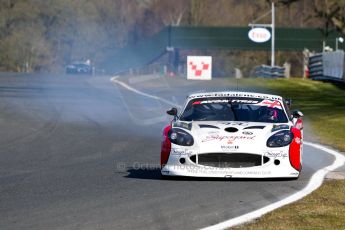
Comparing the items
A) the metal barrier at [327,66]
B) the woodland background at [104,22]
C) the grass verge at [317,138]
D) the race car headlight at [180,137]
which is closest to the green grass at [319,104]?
the grass verge at [317,138]

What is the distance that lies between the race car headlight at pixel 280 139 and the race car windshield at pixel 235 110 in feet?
2.11

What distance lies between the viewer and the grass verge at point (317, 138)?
26.1 ft

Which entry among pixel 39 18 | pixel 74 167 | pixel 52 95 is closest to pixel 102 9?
pixel 39 18

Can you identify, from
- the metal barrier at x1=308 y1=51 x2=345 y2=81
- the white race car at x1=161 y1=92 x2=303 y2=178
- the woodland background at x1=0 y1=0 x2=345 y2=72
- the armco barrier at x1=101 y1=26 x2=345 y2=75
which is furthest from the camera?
the woodland background at x1=0 y1=0 x2=345 y2=72

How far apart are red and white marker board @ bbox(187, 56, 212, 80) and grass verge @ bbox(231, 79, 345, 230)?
7.19 feet

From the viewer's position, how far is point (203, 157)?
10.7 m

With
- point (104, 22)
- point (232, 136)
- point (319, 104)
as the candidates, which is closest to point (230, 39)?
point (104, 22)

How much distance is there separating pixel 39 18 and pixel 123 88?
30964 millimetres

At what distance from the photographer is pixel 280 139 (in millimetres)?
10898

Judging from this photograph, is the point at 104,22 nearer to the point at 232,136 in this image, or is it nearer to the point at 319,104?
the point at 319,104

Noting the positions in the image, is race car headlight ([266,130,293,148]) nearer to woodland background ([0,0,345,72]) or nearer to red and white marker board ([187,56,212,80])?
red and white marker board ([187,56,212,80])

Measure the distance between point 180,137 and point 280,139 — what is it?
1.22m

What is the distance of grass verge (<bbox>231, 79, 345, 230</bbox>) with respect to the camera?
7.94m

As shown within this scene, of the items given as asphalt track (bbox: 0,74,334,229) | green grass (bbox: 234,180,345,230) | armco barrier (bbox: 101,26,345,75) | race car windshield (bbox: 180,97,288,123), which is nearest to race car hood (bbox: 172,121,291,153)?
asphalt track (bbox: 0,74,334,229)
